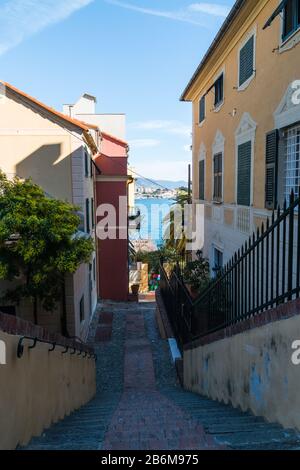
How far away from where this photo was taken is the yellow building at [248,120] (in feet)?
22.5

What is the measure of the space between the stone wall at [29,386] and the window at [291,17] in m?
6.55

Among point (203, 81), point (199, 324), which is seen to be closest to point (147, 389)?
point (199, 324)

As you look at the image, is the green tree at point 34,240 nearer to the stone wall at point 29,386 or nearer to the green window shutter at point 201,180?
the stone wall at point 29,386

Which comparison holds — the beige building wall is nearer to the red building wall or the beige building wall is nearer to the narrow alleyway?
the red building wall

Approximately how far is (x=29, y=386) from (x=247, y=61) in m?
8.67

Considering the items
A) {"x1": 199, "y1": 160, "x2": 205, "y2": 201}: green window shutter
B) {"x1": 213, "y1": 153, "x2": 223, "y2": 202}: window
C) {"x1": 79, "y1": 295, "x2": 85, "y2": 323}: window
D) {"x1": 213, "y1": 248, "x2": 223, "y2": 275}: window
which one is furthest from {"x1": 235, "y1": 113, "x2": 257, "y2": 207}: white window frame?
{"x1": 79, "y1": 295, "x2": 85, "y2": 323}: window

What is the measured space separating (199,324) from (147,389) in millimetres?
2029

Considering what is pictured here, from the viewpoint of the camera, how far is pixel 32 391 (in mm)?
3365

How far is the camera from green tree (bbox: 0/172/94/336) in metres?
7.67

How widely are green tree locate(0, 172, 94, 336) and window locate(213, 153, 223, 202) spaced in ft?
16.6

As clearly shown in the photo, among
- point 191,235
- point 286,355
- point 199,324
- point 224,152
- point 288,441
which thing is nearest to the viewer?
point 288,441

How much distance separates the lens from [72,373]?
18.7ft

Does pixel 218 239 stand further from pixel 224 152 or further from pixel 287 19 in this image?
pixel 287 19

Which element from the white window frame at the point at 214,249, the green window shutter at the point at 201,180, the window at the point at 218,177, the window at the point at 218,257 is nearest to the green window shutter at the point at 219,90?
the window at the point at 218,177
